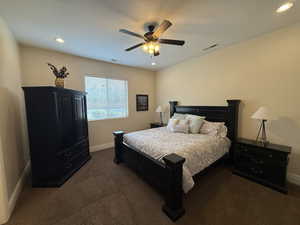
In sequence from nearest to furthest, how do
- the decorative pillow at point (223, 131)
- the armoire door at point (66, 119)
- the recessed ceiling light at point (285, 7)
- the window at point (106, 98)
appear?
1. the recessed ceiling light at point (285, 7)
2. the armoire door at point (66, 119)
3. the decorative pillow at point (223, 131)
4. the window at point (106, 98)

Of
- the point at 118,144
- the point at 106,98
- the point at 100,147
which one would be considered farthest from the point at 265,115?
the point at 100,147

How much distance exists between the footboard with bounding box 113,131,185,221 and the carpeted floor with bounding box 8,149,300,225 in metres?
0.13

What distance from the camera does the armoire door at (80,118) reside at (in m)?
2.71

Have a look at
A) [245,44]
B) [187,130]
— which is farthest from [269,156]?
[245,44]

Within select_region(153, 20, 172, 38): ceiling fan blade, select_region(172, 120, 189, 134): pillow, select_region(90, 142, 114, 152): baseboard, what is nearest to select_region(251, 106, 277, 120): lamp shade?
select_region(172, 120, 189, 134): pillow

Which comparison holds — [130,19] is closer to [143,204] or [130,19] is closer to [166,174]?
[166,174]

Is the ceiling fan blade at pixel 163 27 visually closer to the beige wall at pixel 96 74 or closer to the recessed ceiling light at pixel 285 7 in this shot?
the recessed ceiling light at pixel 285 7

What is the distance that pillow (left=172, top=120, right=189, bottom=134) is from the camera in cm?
298

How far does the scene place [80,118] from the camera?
288cm

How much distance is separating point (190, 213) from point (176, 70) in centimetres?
382

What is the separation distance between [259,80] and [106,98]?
3983 millimetres

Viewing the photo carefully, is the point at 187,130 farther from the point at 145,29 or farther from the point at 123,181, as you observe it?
the point at 145,29

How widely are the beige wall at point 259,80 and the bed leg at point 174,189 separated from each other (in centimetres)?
215

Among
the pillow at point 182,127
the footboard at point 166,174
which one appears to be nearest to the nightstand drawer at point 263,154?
the pillow at point 182,127
